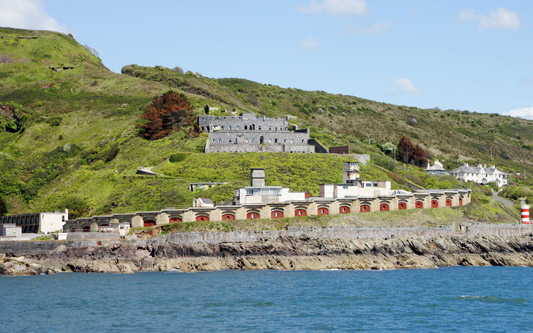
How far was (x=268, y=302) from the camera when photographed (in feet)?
197

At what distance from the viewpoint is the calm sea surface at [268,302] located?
171 ft

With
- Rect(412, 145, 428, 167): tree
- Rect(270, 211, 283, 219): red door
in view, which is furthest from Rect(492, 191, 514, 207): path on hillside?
Rect(270, 211, 283, 219): red door

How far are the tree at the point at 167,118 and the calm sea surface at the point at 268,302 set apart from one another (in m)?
58.6

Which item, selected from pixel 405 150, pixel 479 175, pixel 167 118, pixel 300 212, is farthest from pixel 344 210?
pixel 479 175

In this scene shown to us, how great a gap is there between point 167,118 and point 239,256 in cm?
5694

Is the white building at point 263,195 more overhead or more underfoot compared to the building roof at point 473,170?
more underfoot

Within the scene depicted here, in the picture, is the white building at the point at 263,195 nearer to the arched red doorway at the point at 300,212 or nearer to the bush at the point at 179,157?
the arched red doorway at the point at 300,212

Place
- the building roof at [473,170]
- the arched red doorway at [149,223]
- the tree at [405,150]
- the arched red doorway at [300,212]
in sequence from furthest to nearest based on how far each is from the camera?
the tree at [405,150] < the building roof at [473,170] < the arched red doorway at [300,212] < the arched red doorway at [149,223]

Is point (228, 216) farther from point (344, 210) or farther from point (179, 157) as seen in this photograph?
point (179, 157)

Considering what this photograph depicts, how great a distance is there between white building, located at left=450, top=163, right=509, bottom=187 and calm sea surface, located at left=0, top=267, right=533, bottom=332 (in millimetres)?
80386

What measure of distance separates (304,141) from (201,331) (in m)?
82.4

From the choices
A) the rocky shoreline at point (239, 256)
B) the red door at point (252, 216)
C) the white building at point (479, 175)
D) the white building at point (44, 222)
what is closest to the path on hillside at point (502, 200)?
the white building at point (479, 175)

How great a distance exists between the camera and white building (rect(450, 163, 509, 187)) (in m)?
159

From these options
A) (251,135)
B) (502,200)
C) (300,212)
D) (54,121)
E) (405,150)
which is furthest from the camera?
(405,150)
